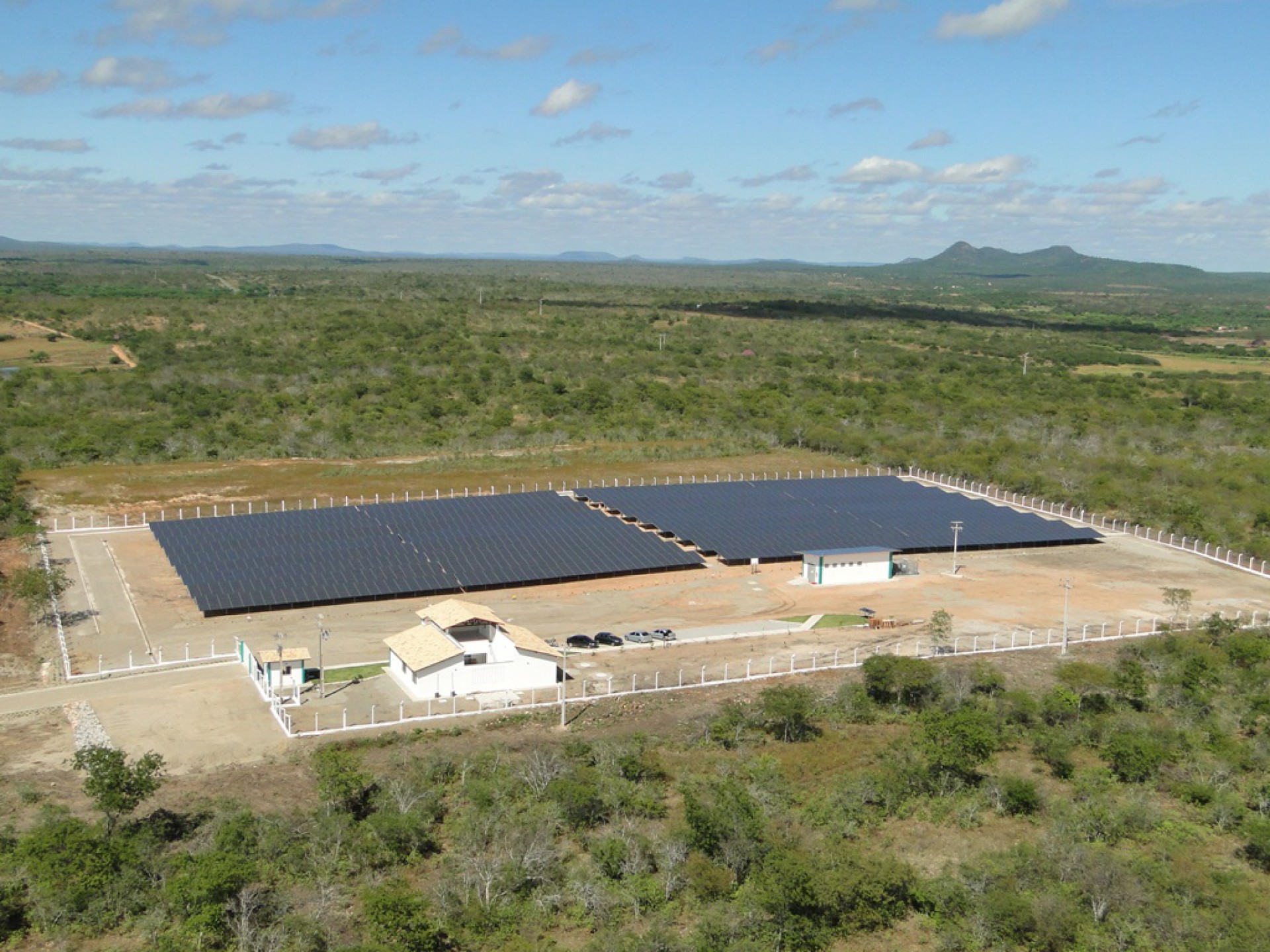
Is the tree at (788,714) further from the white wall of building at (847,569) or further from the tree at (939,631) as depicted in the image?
the white wall of building at (847,569)

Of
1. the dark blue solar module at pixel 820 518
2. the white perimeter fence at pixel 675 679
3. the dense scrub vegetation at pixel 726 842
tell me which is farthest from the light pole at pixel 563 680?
the dark blue solar module at pixel 820 518

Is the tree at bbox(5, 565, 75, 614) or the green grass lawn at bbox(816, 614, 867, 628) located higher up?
the tree at bbox(5, 565, 75, 614)

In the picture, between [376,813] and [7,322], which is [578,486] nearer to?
[376,813]

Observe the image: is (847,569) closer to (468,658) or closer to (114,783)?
(468,658)

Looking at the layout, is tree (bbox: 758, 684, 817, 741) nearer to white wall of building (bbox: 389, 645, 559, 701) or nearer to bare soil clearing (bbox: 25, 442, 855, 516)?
white wall of building (bbox: 389, 645, 559, 701)

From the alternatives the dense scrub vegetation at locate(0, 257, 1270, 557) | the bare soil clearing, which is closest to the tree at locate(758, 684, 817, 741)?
the dense scrub vegetation at locate(0, 257, 1270, 557)
